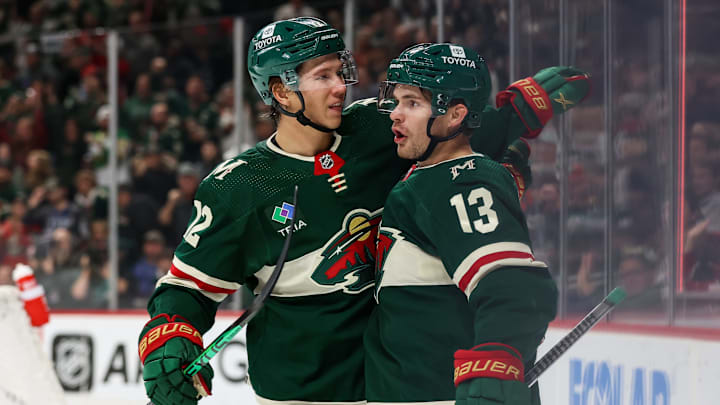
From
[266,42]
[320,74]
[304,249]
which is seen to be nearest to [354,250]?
[304,249]

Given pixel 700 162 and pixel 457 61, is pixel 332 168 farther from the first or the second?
pixel 700 162

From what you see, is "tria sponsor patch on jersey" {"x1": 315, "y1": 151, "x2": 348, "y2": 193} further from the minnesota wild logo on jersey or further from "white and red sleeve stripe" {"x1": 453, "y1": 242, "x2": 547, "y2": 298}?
"white and red sleeve stripe" {"x1": 453, "y1": 242, "x2": 547, "y2": 298}

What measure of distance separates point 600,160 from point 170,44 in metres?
3.74

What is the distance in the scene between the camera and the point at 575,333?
2.16m

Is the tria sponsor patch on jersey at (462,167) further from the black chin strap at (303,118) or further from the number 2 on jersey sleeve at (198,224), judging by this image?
the number 2 on jersey sleeve at (198,224)

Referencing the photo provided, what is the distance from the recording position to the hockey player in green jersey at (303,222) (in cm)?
242

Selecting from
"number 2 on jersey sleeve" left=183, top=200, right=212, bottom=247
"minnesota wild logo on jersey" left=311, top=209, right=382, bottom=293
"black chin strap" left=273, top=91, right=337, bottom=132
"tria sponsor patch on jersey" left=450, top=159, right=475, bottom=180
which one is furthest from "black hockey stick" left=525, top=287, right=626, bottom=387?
"number 2 on jersey sleeve" left=183, top=200, right=212, bottom=247

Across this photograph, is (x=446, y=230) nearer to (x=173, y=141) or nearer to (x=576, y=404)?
(x=576, y=404)

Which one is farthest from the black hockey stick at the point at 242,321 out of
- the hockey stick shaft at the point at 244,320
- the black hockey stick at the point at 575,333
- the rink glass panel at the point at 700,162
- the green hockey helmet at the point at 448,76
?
the rink glass panel at the point at 700,162

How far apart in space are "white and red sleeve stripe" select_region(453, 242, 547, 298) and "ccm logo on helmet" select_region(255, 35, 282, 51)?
785 millimetres

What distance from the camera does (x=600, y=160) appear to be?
8.24 ft

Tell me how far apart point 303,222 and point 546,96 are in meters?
0.65

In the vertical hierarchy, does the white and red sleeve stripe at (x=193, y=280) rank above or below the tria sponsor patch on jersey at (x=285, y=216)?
below

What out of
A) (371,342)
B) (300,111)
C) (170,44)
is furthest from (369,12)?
(371,342)
